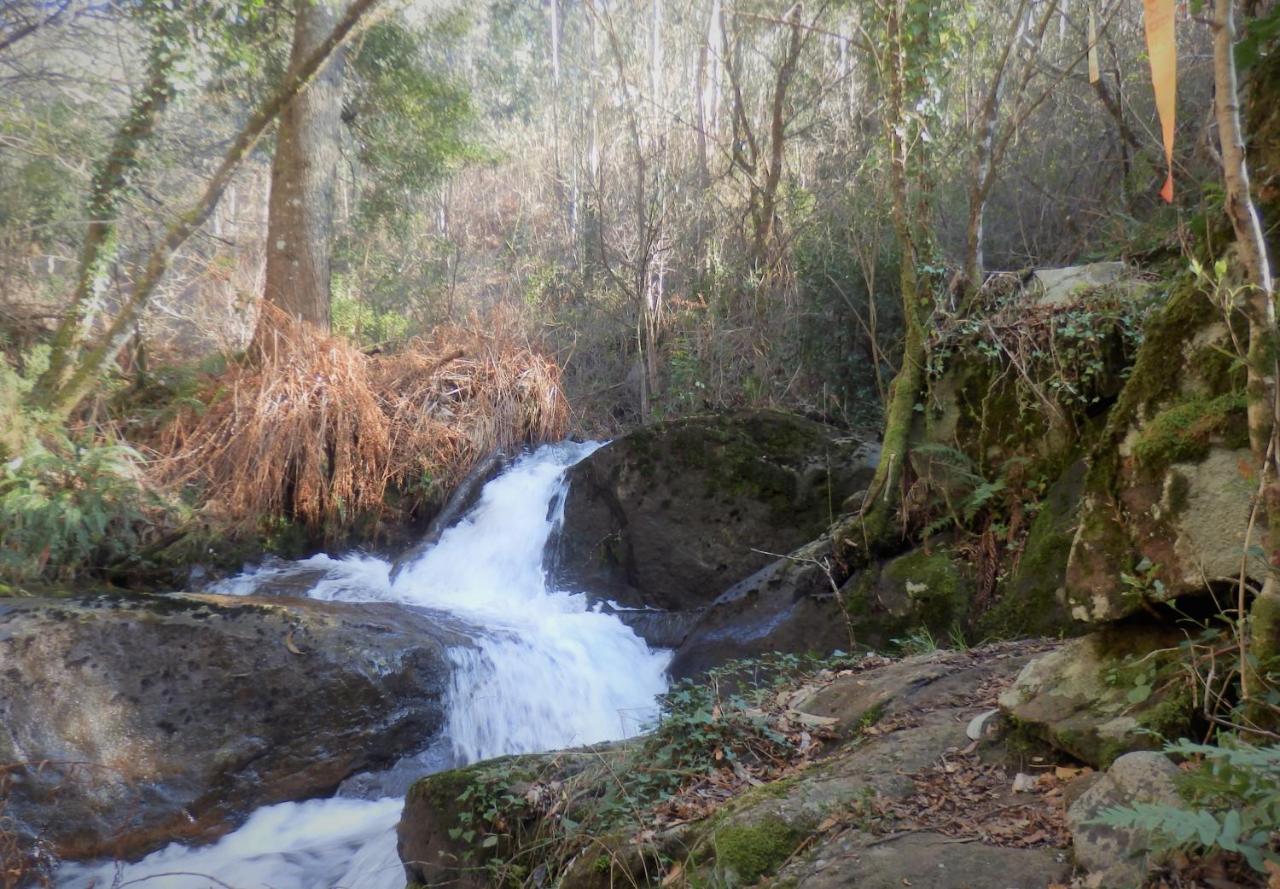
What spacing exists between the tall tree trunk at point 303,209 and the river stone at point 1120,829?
34.0 ft

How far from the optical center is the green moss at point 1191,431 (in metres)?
3.04

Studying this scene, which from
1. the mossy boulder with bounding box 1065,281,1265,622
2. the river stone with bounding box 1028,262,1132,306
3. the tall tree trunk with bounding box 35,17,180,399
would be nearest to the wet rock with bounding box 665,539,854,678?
the river stone with bounding box 1028,262,1132,306

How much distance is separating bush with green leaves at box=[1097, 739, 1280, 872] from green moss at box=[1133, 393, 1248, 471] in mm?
1129

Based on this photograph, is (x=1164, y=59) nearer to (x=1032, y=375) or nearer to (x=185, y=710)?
(x=1032, y=375)

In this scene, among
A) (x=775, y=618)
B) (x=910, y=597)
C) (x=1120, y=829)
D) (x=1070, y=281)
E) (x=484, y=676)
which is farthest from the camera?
(x=484, y=676)

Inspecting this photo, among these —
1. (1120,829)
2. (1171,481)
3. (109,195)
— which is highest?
(109,195)

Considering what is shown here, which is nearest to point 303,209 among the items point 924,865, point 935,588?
point 935,588

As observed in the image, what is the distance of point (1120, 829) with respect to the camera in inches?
92.6

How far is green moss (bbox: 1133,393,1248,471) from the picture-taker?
3041 mm

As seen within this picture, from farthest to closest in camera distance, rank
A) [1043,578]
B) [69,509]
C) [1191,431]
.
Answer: [69,509], [1043,578], [1191,431]

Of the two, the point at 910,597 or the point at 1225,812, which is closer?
the point at 1225,812

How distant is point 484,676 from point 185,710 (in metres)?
1.94

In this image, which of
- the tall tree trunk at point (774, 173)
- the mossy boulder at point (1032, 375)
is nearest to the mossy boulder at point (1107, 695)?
the mossy boulder at point (1032, 375)

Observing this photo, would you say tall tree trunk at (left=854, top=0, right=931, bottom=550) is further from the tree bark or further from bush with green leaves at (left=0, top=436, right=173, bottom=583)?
bush with green leaves at (left=0, top=436, right=173, bottom=583)
